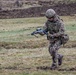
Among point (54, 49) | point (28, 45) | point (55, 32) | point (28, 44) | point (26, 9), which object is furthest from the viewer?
point (26, 9)

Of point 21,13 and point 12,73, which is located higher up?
point 12,73

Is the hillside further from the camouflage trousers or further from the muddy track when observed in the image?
the camouflage trousers

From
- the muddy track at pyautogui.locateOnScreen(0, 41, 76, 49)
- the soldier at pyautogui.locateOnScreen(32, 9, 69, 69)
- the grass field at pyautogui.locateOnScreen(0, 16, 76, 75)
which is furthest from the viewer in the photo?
the muddy track at pyautogui.locateOnScreen(0, 41, 76, 49)

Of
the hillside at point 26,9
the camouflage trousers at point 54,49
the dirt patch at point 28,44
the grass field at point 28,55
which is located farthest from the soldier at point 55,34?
the hillside at point 26,9

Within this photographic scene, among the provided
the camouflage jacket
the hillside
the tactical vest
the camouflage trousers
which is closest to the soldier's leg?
the camouflage trousers

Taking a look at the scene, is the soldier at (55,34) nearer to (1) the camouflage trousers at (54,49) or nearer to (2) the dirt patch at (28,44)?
(1) the camouflage trousers at (54,49)

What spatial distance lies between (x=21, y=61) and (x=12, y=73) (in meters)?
2.55

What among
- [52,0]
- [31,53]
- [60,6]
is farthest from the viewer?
[52,0]

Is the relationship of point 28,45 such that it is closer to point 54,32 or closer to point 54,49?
point 54,32

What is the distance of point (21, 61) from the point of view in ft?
54.6

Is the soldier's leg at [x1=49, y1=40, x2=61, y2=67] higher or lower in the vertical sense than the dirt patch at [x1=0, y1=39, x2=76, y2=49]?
higher

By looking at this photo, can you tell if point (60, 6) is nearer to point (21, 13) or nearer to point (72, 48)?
point (21, 13)

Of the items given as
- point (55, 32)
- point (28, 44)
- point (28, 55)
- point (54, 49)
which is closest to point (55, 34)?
point (55, 32)

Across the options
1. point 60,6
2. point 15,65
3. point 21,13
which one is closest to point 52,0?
point 60,6
